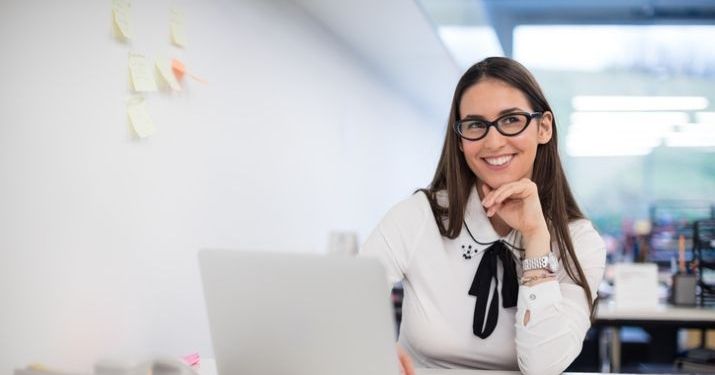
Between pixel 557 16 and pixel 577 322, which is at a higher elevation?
pixel 557 16

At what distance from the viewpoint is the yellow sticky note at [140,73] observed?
182cm

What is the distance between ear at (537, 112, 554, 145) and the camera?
5.87 feet

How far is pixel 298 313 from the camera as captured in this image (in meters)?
1.15

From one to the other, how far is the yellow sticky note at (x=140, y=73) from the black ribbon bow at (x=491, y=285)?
0.94 meters

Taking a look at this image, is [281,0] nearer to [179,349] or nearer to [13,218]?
[179,349]

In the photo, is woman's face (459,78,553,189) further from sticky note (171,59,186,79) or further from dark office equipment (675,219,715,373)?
dark office equipment (675,219,715,373)

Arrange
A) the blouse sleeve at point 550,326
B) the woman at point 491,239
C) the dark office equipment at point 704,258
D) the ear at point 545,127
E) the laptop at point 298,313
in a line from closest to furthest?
the laptop at point 298,313
the blouse sleeve at point 550,326
the woman at point 491,239
the ear at point 545,127
the dark office equipment at point 704,258

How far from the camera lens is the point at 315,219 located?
349 centimetres

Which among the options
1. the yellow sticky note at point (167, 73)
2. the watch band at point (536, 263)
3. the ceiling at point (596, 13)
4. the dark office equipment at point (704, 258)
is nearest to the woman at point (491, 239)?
the watch band at point (536, 263)

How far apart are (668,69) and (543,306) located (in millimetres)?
6066

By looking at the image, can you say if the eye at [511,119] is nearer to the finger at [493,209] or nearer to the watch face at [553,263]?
the finger at [493,209]

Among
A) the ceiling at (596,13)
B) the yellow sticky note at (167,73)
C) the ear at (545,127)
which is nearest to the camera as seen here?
the ear at (545,127)

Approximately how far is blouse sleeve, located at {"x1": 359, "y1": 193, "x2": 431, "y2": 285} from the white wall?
1.94 feet

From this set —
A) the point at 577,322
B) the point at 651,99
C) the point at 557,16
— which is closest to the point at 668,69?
the point at 651,99
